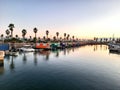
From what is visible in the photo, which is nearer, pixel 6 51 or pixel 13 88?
pixel 13 88

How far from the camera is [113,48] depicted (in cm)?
12338

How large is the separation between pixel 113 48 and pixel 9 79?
105334 millimetres

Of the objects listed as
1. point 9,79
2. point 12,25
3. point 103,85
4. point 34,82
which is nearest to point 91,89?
point 103,85

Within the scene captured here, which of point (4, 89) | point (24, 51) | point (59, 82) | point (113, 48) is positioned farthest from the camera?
point (113, 48)

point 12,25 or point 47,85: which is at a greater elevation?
point 12,25

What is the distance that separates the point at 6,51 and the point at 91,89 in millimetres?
65366

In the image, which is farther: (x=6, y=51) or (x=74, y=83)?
(x=6, y=51)

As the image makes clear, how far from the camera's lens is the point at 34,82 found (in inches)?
1347

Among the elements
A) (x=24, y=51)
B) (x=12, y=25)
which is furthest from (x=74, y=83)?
(x=12, y=25)

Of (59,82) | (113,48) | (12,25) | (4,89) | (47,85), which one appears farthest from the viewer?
(12,25)

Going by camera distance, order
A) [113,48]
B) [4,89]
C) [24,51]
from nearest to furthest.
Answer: [4,89], [24,51], [113,48]

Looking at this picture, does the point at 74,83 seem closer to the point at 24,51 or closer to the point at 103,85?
the point at 103,85

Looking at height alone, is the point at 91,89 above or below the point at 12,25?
below

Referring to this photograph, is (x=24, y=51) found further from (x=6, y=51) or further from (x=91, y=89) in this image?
(x=91, y=89)
